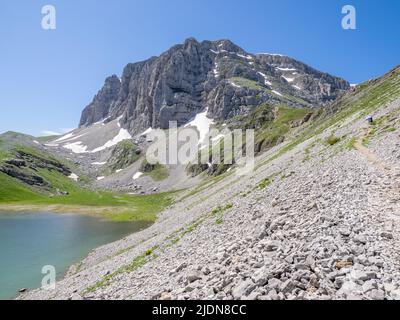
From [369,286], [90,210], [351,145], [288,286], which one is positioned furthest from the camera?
[90,210]

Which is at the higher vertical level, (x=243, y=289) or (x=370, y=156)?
(x=370, y=156)

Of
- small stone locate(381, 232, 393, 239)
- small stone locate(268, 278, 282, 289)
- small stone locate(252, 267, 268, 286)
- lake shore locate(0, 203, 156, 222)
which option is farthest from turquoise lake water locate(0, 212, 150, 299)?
small stone locate(381, 232, 393, 239)

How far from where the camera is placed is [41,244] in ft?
234

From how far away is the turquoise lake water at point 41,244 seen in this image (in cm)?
4828

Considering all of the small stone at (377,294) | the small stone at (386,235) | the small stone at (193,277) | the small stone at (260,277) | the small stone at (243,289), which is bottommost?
the small stone at (193,277)

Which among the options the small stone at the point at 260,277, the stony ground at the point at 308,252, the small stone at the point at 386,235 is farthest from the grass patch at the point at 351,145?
the small stone at the point at 260,277

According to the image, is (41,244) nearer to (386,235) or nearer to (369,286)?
(386,235)

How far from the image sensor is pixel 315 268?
37.4ft

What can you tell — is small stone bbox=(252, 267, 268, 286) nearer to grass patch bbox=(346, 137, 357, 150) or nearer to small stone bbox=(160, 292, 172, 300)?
small stone bbox=(160, 292, 172, 300)

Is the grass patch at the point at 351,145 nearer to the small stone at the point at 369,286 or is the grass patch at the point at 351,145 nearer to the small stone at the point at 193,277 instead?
the small stone at the point at 193,277

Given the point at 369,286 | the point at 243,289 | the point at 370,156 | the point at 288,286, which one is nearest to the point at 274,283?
the point at 288,286
